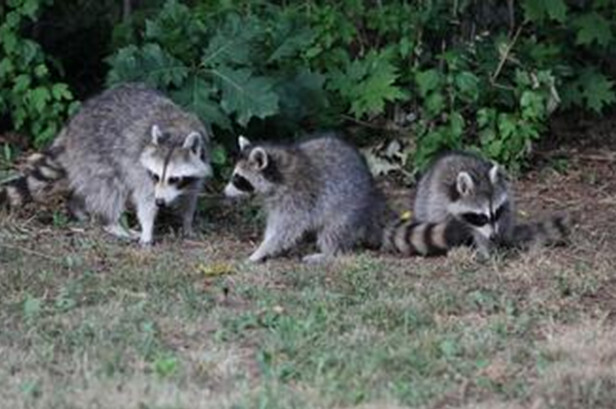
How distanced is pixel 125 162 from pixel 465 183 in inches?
81.1

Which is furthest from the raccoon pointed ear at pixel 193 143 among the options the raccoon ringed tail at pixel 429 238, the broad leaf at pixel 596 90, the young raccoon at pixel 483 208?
the broad leaf at pixel 596 90

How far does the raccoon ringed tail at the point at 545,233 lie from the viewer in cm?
887

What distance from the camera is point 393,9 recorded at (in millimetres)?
10680

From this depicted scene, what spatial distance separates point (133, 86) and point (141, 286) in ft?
7.14

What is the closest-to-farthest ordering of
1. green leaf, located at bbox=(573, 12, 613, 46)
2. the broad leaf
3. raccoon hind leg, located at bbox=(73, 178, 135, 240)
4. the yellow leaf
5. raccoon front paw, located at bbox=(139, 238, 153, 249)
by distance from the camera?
1. the yellow leaf
2. raccoon front paw, located at bbox=(139, 238, 153, 249)
3. raccoon hind leg, located at bbox=(73, 178, 135, 240)
4. green leaf, located at bbox=(573, 12, 613, 46)
5. the broad leaf

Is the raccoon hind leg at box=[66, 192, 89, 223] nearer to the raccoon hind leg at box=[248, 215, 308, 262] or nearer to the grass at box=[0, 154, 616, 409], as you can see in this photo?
the grass at box=[0, 154, 616, 409]

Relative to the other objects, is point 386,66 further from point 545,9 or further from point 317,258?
point 317,258

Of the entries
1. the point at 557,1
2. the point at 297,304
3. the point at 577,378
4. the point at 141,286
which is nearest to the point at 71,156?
the point at 141,286

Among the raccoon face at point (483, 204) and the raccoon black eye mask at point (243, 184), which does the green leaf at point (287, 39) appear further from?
the raccoon face at point (483, 204)

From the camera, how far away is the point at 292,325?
712 cm

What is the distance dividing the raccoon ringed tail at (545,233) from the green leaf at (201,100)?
2.11 meters

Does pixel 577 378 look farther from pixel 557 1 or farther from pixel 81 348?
pixel 557 1

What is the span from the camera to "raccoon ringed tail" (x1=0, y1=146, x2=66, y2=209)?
9531 millimetres

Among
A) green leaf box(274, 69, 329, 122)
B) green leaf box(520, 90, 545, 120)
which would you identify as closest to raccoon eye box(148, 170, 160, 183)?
green leaf box(274, 69, 329, 122)
